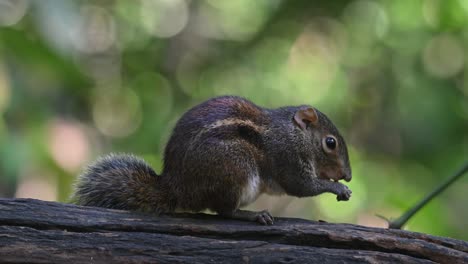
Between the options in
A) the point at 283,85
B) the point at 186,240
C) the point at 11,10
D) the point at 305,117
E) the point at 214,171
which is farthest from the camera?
the point at 283,85

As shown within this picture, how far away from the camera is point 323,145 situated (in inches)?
143

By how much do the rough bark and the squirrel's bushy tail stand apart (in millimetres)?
139

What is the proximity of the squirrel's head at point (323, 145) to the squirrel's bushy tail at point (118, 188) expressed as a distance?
91cm

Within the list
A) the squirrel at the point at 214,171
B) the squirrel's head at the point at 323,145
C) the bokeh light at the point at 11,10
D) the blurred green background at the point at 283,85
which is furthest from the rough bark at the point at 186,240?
the bokeh light at the point at 11,10

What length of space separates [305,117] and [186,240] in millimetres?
1154

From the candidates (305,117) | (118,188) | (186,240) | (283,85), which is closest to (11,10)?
(118,188)

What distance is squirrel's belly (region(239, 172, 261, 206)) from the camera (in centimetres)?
301

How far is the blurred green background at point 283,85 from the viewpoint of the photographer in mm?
4551

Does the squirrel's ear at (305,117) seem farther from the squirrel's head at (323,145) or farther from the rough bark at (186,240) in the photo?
the rough bark at (186,240)

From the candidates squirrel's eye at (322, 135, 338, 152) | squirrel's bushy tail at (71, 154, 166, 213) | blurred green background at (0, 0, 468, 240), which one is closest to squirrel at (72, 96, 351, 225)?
squirrel's bushy tail at (71, 154, 166, 213)

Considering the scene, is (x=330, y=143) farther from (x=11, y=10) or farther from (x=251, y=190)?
(x=11, y=10)

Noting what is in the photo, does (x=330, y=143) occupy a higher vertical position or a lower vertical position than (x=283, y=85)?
lower

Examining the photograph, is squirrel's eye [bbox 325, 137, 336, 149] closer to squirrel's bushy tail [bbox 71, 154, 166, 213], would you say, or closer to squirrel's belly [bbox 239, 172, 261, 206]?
squirrel's belly [bbox 239, 172, 261, 206]

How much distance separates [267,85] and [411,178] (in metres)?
1.57
